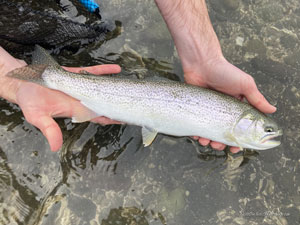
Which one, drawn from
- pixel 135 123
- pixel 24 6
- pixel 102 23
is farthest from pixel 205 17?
pixel 24 6

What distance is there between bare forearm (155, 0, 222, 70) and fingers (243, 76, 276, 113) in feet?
2.12

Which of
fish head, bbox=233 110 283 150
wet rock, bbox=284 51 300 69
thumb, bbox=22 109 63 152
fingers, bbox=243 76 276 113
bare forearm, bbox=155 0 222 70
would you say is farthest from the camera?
wet rock, bbox=284 51 300 69

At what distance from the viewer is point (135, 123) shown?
3.63 metres

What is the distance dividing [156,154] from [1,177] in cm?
207

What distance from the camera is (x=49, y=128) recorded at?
2949 mm

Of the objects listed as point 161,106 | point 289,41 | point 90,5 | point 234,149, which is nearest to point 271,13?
point 289,41

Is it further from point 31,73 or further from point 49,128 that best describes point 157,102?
point 31,73

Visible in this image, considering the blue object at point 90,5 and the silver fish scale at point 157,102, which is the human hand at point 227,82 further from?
the blue object at point 90,5

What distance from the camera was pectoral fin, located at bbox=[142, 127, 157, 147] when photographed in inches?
139

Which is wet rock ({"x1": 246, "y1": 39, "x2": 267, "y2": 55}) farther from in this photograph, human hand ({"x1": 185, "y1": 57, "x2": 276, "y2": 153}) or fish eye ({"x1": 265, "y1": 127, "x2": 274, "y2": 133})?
fish eye ({"x1": 265, "y1": 127, "x2": 274, "y2": 133})

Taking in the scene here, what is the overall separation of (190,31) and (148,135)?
5.44ft

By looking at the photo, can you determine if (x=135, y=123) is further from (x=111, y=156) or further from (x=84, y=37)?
(x=84, y=37)

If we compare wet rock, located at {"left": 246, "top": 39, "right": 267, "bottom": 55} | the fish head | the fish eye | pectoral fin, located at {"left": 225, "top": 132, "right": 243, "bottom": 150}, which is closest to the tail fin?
pectoral fin, located at {"left": 225, "top": 132, "right": 243, "bottom": 150}

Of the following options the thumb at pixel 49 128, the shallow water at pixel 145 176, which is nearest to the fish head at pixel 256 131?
the shallow water at pixel 145 176
